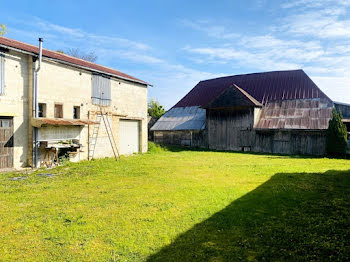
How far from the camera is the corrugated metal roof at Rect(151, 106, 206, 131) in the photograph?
25.6 metres

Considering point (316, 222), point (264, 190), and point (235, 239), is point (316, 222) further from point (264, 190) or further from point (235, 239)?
point (264, 190)

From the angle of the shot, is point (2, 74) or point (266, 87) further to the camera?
point (266, 87)

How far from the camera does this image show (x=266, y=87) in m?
25.2

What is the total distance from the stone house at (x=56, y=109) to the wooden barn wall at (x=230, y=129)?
858 centimetres

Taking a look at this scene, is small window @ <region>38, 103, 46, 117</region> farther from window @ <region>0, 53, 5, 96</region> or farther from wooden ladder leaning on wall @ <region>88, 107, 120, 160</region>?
wooden ladder leaning on wall @ <region>88, 107, 120, 160</region>

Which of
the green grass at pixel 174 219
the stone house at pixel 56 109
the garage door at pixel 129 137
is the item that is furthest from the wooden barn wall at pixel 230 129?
the green grass at pixel 174 219

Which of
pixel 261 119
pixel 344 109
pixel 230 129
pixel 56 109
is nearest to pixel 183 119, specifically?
pixel 230 129

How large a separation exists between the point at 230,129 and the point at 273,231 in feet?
60.1

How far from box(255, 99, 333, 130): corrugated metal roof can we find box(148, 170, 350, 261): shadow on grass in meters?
13.5

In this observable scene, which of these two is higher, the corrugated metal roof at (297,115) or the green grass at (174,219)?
the corrugated metal roof at (297,115)

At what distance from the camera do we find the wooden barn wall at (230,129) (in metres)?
21.6

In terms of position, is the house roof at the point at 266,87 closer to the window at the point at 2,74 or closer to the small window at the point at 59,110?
the small window at the point at 59,110

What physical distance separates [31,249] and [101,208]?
204cm

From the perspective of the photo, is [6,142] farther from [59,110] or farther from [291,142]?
[291,142]
